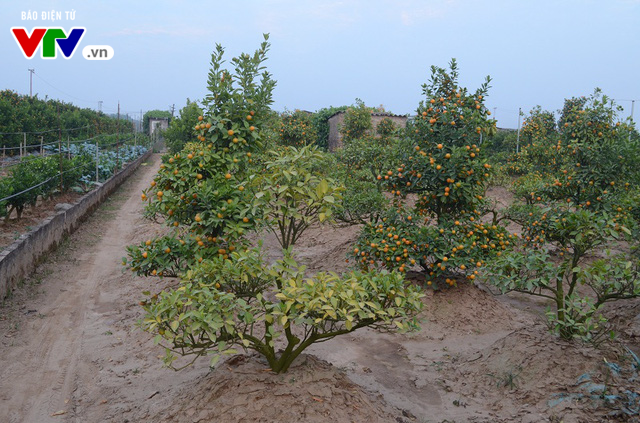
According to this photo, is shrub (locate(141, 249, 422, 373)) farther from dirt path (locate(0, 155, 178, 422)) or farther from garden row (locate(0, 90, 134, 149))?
garden row (locate(0, 90, 134, 149))

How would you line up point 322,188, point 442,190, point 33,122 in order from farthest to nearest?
point 33,122, point 442,190, point 322,188

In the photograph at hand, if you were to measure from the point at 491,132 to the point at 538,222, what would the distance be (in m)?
1.48

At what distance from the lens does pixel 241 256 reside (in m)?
3.82

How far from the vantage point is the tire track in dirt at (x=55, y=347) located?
488cm

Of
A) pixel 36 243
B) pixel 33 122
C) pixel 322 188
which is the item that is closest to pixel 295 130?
pixel 33 122

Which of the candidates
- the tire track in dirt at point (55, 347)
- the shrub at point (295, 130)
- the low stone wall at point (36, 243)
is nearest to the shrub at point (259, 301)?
the tire track in dirt at point (55, 347)

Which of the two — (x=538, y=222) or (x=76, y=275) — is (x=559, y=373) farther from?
(x=76, y=275)

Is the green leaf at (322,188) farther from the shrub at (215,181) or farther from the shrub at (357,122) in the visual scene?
the shrub at (357,122)

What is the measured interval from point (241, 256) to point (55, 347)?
3.81 m

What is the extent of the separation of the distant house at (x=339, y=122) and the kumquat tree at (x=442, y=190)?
1431 centimetres

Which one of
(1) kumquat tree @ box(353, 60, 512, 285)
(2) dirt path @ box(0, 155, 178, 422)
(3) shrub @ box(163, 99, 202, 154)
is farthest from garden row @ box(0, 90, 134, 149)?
(1) kumquat tree @ box(353, 60, 512, 285)

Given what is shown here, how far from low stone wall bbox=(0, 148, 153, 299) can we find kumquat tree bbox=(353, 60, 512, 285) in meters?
5.27

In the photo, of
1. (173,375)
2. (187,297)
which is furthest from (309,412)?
(173,375)

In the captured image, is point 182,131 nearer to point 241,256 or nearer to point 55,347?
point 55,347
